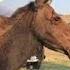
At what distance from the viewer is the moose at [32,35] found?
2668mm

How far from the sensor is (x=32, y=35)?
2680 millimetres

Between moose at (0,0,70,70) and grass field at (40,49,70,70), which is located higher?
moose at (0,0,70,70)

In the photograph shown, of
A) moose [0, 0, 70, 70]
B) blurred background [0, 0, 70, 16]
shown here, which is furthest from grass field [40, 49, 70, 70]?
moose [0, 0, 70, 70]

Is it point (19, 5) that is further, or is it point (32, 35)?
point (19, 5)

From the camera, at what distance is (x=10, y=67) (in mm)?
2646

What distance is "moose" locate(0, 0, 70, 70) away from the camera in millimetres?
2668

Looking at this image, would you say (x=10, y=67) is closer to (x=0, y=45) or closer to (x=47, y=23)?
(x=0, y=45)

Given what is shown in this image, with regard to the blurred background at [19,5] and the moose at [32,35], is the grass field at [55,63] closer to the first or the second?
the blurred background at [19,5]

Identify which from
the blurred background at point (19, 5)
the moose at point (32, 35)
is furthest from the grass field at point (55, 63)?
the moose at point (32, 35)

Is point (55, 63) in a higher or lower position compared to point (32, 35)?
lower

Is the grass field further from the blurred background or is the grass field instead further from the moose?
the moose

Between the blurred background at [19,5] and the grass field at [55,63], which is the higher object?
the blurred background at [19,5]

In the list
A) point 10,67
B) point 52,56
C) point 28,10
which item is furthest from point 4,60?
point 52,56

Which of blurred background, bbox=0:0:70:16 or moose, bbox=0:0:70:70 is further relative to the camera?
blurred background, bbox=0:0:70:16
